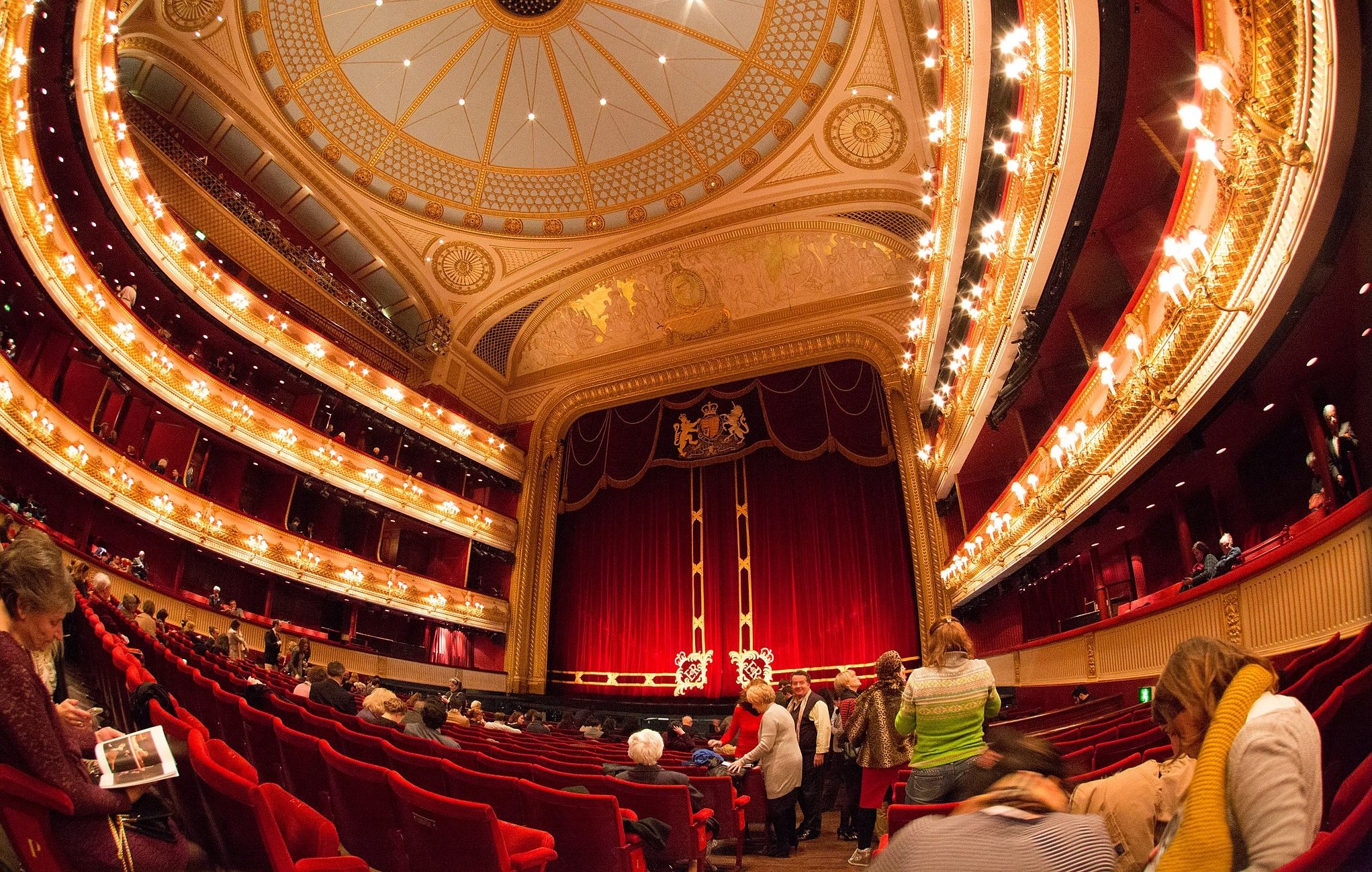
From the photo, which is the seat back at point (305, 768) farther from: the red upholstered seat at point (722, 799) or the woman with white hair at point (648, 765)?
the red upholstered seat at point (722, 799)

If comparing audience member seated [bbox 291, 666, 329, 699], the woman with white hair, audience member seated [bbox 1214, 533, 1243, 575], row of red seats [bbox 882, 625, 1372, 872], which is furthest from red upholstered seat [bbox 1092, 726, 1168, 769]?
audience member seated [bbox 291, 666, 329, 699]

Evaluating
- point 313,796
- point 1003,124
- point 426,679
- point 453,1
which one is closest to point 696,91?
point 453,1

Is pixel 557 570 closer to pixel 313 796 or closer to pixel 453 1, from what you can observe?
pixel 453 1

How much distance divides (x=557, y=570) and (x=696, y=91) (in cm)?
1015

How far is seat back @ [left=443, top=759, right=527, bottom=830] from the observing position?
240 centimetres

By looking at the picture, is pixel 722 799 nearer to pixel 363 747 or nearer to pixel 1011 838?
pixel 363 747

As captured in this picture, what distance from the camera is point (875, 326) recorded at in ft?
45.0

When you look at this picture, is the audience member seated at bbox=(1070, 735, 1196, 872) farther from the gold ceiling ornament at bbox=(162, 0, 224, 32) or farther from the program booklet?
the gold ceiling ornament at bbox=(162, 0, 224, 32)

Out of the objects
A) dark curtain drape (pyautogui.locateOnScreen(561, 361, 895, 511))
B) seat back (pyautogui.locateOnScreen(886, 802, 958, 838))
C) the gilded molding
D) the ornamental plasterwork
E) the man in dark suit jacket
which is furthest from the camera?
the ornamental plasterwork

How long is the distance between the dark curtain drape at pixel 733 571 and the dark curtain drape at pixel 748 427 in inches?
19.9

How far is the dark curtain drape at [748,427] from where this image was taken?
13.7m

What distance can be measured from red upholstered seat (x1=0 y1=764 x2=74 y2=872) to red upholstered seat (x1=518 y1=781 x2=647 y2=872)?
51.0 inches

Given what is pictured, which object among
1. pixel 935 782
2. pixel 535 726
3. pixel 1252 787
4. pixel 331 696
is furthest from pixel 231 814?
pixel 535 726

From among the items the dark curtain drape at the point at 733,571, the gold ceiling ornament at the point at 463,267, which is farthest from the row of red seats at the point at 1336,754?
the gold ceiling ornament at the point at 463,267
